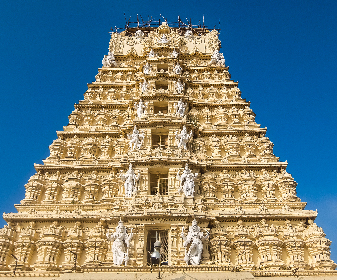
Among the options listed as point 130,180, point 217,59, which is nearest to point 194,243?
point 130,180

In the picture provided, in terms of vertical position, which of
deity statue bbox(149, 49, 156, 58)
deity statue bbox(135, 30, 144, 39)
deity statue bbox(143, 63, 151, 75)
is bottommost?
deity statue bbox(143, 63, 151, 75)

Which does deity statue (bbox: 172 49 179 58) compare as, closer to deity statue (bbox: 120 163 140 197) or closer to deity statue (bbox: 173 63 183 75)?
deity statue (bbox: 173 63 183 75)

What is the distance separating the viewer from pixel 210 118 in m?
28.1

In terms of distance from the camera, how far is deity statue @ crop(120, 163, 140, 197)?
21.5m

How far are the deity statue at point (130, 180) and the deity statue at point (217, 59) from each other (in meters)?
16.3

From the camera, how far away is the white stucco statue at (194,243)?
1827cm

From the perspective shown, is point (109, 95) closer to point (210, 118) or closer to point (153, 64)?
point (153, 64)

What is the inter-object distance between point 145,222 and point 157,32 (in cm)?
2412

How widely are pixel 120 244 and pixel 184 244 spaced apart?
3467mm

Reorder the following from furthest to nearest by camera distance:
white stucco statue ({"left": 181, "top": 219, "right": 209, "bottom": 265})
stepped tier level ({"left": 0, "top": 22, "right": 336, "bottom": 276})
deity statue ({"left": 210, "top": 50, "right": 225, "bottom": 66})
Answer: deity statue ({"left": 210, "top": 50, "right": 225, "bottom": 66}) < stepped tier level ({"left": 0, "top": 22, "right": 336, "bottom": 276}) < white stucco statue ({"left": 181, "top": 219, "right": 209, "bottom": 265})

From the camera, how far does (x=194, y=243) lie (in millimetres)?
18391

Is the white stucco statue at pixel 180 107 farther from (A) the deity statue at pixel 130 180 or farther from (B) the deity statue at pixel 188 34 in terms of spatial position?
(B) the deity statue at pixel 188 34

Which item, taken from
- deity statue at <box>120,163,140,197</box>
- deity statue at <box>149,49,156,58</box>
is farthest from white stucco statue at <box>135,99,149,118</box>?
deity statue at <box>149,49,156,58</box>

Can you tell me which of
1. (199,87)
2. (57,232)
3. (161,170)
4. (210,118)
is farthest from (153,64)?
(57,232)
